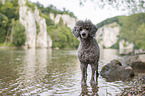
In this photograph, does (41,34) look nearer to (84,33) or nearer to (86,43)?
(86,43)

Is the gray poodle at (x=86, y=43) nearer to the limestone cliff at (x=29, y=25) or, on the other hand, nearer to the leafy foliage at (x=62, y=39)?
the limestone cliff at (x=29, y=25)

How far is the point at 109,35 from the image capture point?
6166 inches

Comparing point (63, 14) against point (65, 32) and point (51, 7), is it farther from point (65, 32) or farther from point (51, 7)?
point (65, 32)

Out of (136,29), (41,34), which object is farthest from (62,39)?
(136,29)

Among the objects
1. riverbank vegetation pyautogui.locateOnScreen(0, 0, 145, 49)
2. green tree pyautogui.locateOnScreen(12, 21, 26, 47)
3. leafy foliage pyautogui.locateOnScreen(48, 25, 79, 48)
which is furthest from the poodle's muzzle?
leafy foliage pyautogui.locateOnScreen(48, 25, 79, 48)

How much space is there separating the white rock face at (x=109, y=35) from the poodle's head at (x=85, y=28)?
497 feet

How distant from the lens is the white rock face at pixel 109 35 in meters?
153

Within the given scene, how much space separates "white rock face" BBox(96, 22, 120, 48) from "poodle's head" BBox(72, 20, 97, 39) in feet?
497

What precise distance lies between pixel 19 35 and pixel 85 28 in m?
64.2

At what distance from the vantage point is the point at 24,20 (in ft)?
224

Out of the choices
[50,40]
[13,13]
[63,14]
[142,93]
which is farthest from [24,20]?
[142,93]

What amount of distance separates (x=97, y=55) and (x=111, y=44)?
153 meters

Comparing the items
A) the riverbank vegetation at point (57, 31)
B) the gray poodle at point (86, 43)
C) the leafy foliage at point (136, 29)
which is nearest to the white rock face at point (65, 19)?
the riverbank vegetation at point (57, 31)

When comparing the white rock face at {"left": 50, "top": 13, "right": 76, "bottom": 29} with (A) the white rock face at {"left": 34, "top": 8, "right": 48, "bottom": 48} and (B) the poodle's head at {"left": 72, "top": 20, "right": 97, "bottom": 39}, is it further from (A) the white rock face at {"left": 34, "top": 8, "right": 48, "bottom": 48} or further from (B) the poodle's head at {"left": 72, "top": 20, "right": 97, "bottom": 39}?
(B) the poodle's head at {"left": 72, "top": 20, "right": 97, "bottom": 39}
